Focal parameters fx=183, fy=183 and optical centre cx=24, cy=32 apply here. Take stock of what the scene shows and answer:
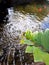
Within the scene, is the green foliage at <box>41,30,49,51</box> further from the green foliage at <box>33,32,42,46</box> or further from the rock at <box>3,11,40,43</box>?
the rock at <box>3,11,40,43</box>

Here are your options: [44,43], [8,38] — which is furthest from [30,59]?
[8,38]

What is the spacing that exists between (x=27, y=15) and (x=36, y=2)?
214 centimetres

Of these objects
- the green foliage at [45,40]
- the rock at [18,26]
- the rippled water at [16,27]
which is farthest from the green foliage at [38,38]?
the rock at [18,26]

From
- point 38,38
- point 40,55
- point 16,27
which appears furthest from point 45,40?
point 16,27

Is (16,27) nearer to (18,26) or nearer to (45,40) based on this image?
(18,26)

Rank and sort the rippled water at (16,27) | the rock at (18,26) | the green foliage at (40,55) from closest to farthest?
the green foliage at (40,55), the rippled water at (16,27), the rock at (18,26)

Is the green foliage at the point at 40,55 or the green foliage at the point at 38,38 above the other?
the green foliage at the point at 38,38

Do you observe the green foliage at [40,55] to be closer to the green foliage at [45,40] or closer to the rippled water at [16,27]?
the green foliage at [45,40]

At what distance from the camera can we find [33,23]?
5.59 m

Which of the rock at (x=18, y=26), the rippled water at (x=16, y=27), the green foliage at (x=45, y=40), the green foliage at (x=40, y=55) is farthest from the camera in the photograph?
the rock at (x=18, y=26)

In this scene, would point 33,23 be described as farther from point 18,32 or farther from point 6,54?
point 6,54

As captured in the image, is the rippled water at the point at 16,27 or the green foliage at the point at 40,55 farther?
the rippled water at the point at 16,27

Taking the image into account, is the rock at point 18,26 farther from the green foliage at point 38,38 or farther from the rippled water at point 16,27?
the green foliage at point 38,38

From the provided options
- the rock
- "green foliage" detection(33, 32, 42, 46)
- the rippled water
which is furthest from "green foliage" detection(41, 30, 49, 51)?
the rock
